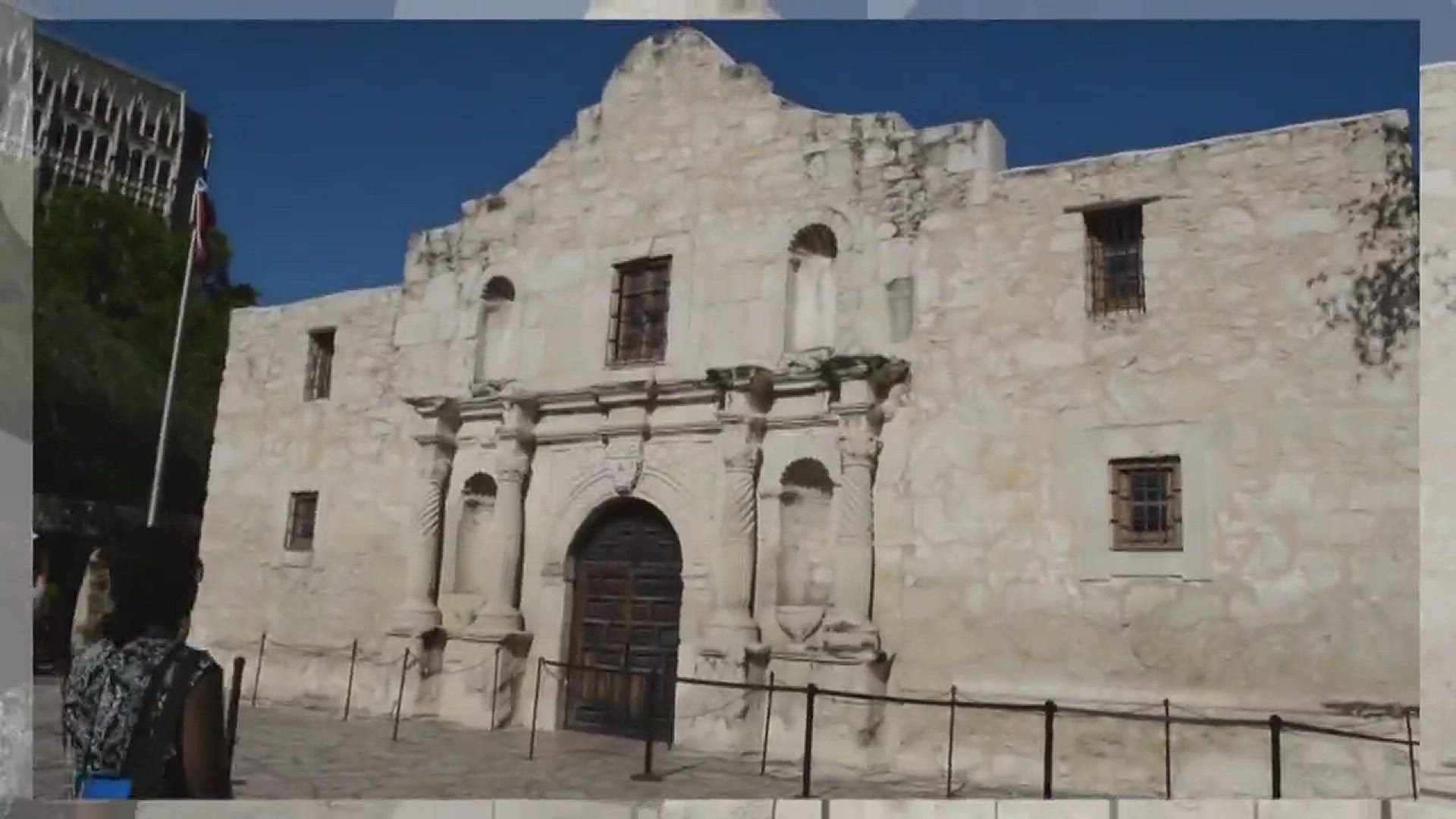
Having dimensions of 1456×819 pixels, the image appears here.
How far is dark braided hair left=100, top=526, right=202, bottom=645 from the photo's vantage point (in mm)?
2879

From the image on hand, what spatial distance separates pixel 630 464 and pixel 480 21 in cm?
215

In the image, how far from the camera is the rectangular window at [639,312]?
604 centimetres

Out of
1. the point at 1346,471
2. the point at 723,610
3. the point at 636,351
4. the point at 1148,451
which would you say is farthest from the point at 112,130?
the point at 1346,471

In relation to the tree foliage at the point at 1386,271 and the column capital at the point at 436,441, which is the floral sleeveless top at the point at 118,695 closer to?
the column capital at the point at 436,441

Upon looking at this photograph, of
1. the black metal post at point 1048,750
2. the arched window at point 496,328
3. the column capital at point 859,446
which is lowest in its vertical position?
the black metal post at point 1048,750

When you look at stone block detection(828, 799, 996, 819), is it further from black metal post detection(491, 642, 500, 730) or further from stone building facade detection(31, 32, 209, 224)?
stone building facade detection(31, 32, 209, 224)

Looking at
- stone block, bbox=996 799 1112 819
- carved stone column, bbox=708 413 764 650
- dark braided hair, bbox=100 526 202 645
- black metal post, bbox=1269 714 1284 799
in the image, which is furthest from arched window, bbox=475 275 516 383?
black metal post, bbox=1269 714 1284 799

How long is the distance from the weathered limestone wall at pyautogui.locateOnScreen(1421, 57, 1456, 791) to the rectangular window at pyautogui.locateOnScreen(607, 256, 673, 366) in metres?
3.11

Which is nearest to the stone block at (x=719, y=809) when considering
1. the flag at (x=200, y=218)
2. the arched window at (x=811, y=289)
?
the arched window at (x=811, y=289)

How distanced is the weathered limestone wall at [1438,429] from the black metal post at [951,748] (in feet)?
5.46

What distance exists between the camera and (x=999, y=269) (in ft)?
18.0

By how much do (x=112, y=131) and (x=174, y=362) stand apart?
0.87 meters

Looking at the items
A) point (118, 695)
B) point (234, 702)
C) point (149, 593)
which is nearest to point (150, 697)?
point (118, 695)

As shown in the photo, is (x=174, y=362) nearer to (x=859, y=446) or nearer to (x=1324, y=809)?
(x=859, y=446)
